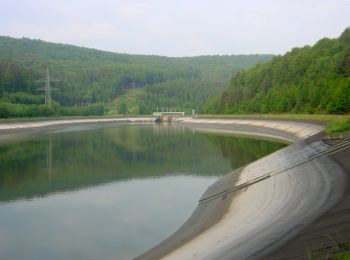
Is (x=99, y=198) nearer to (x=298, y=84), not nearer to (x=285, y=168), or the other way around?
(x=285, y=168)

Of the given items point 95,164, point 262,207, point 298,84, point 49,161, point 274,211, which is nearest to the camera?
point 274,211

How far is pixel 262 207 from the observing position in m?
20.0

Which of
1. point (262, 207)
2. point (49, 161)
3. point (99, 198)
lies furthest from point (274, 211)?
point (49, 161)

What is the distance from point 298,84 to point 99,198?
80.6m

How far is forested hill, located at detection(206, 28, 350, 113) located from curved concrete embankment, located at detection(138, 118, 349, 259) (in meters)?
39.7

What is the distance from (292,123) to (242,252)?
191 ft

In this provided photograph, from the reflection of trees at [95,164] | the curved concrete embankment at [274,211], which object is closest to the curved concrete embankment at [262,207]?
the curved concrete embankment at [274,211]

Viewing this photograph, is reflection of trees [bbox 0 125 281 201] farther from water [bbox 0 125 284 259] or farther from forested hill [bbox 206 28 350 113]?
forested hill [bbox 206 28 350 113]

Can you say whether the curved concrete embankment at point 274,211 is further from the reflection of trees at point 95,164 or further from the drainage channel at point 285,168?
the reflection of trees at point 95,164

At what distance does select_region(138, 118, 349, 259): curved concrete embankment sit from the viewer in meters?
14.9

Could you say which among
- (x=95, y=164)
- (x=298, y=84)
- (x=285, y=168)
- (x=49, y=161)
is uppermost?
(x=298, y=84)

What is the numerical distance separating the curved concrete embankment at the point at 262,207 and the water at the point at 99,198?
1.54m

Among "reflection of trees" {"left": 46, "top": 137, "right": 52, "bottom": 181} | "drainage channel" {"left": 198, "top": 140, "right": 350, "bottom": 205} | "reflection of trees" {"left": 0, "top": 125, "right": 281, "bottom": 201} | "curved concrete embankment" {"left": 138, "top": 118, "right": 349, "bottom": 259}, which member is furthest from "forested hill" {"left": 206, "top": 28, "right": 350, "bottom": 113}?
"curved concrete embankment" {"left": 138, "top": 118, "right": 349, "bottom": 259}

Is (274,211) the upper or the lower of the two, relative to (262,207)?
upper
